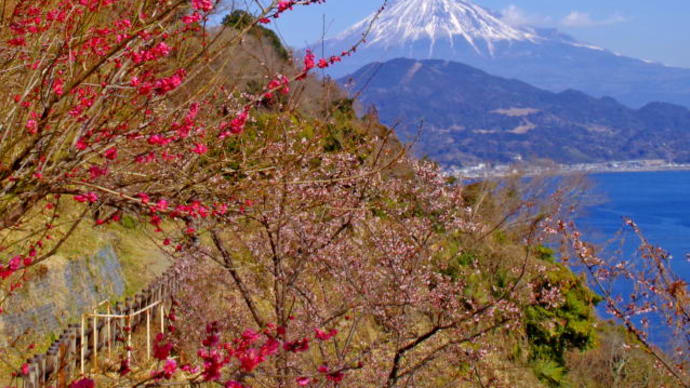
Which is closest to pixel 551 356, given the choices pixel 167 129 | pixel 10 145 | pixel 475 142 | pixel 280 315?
pixel 280 315

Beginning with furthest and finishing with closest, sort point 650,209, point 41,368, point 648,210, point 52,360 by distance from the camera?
point 650,209, point 648,210, point 52,360, point 41,368

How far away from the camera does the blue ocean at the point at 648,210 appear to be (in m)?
40.4

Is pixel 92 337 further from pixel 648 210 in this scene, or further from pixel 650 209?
pixel 650 209

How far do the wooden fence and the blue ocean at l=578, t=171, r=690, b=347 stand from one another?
2159 cm

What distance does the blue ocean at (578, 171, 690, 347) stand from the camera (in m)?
40.4

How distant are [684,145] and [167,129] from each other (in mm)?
171964

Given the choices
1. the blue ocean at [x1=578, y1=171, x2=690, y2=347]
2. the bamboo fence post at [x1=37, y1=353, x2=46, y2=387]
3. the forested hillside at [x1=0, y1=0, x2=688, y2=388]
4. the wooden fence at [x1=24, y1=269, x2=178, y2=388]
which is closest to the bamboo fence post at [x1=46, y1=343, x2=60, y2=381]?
the wooden fence at [x1=24, y1=269, x2=178, y2=388]

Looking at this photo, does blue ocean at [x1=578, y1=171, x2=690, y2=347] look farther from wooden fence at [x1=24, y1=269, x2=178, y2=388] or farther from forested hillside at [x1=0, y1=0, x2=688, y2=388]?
wooden fence at [x1=24, y1=269, x2=178, y2=388]

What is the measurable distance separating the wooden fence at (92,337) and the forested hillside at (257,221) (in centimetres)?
23

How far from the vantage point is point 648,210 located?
3007 inches

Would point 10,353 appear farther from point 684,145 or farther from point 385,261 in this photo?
point 684,145

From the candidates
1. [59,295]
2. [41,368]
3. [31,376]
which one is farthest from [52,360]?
[59,295]

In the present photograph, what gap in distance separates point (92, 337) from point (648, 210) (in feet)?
259

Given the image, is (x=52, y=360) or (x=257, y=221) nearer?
(x=257, y=221)
